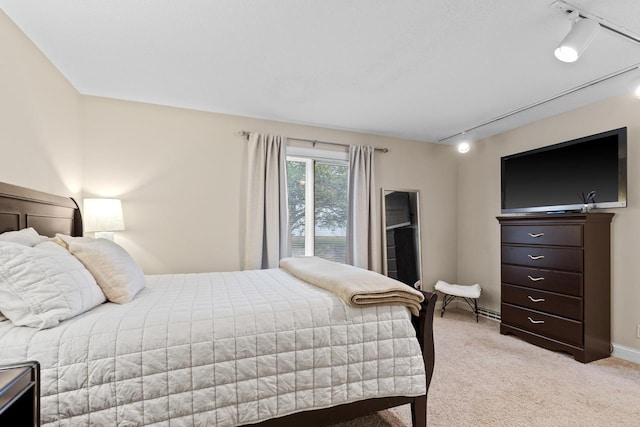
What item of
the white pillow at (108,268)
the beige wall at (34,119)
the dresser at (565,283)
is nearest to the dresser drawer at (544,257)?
the dresser at (565,283)

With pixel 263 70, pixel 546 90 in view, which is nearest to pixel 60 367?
pixel 263 70

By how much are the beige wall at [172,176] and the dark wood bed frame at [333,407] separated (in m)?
0.82

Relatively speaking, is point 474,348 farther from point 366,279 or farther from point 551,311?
point 366,279

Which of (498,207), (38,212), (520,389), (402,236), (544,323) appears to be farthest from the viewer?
(402,236)

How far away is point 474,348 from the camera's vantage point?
295 centimetres

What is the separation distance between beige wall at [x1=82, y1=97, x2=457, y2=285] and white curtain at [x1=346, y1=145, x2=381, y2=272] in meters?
0.71

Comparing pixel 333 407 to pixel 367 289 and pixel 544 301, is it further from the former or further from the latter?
pixel 544 301

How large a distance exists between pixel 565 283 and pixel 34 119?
444 cm

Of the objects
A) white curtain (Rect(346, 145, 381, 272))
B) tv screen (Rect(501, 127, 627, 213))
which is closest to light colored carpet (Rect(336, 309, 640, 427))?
white curtain (Rect(346, 145, 381, 272))

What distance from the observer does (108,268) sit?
168cm

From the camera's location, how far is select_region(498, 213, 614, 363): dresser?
2.70 meters

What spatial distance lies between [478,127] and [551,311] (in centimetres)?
212

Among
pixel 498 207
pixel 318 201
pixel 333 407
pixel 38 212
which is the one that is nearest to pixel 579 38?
pixel 333 407

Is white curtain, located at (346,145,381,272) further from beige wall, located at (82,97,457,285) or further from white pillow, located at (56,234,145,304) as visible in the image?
white pillow, located at (56,234,145,304)
